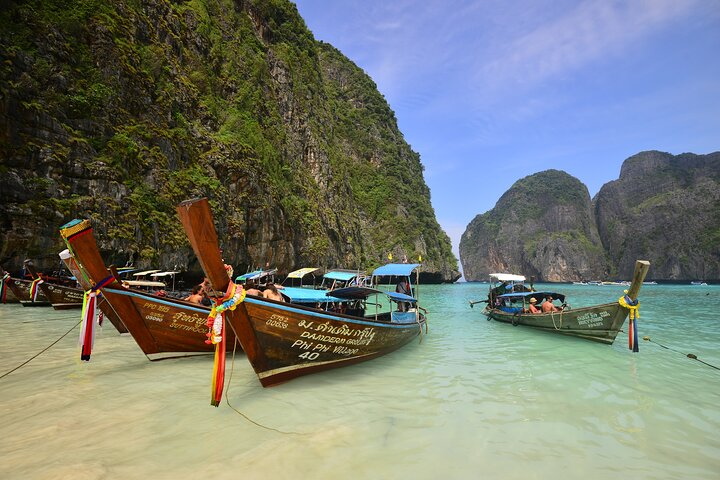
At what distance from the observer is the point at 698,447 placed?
4656 millimetres

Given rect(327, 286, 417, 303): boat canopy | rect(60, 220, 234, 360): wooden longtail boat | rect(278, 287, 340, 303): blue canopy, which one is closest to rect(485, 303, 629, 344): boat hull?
rect(327, 286, 417, 303): boat canopy

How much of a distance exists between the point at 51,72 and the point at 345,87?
86716mm

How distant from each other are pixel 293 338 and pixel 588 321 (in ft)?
36.9

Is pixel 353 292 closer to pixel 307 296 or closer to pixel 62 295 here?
pixel 307 296

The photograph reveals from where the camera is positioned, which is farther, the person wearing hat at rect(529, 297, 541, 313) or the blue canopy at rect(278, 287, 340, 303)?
the person wearing hat at rect(529, 297, 541, 313)

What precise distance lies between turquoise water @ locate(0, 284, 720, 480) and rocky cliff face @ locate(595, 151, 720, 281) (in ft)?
464

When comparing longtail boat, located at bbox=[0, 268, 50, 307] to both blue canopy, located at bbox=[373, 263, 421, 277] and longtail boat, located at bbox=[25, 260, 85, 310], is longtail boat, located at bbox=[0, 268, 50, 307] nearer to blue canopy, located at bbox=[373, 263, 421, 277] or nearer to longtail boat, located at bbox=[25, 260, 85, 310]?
longtail boat, located at bbox=[25, 260, 85, 310]

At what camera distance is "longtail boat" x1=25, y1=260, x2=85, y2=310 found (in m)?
17.2

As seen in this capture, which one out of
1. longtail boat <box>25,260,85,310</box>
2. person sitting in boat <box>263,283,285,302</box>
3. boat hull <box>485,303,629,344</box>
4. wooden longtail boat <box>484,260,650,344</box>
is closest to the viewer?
person sitting in boat <box>263,283,285,302</box>

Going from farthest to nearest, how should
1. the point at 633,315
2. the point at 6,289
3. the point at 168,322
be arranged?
the point at 6,289 < the point at 633,315 < the point at 168,322

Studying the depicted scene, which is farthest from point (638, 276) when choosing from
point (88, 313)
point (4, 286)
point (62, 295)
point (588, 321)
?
point (4, 286)

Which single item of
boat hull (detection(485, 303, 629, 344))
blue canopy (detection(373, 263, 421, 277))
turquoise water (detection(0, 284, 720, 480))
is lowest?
turquoise water (detection(0, 284, 720, 480))

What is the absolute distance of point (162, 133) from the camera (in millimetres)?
25422

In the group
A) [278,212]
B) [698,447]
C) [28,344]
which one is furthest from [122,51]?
[698,447]
